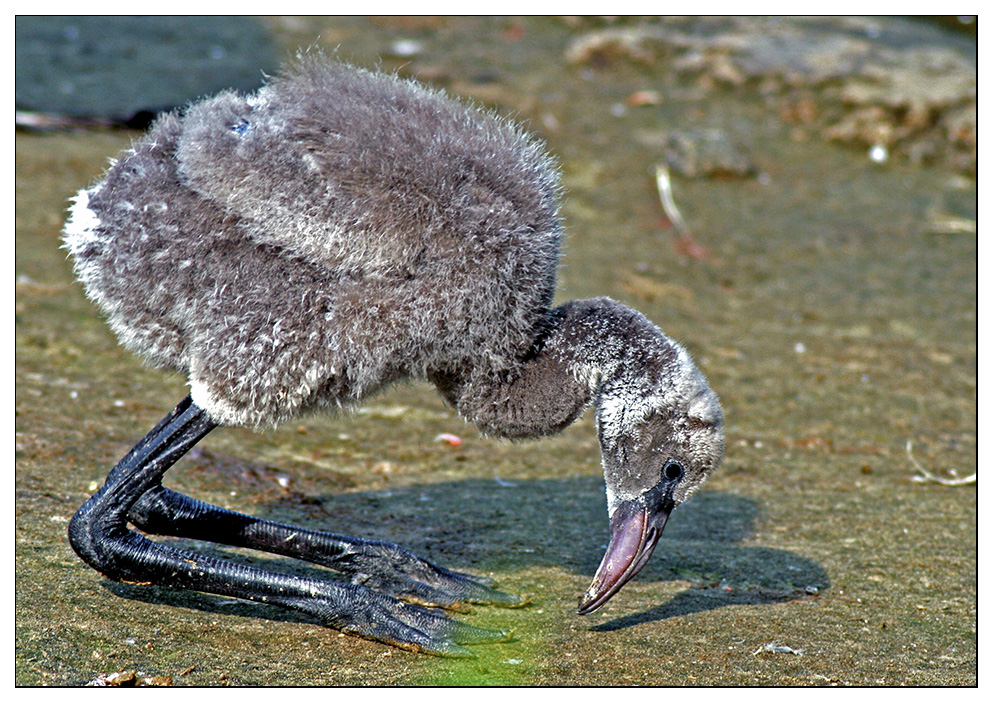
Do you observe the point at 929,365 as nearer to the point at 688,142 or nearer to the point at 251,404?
the point at 688,142

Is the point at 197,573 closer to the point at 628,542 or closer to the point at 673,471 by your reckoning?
the point at 628,542

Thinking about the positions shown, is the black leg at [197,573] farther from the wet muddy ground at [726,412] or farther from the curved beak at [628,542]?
the curved beak at [628,542]

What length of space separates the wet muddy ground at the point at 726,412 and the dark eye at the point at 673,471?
1.89 ft

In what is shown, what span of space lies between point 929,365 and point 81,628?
5389mm

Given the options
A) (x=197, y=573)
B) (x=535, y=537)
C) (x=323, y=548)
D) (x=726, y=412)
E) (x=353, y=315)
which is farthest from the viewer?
(x=726, y=412)

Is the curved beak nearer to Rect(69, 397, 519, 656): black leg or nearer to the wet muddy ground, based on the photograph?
the wet muddy ground

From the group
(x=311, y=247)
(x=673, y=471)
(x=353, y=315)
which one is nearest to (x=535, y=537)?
(x=673, y=471)

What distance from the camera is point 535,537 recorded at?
449cm

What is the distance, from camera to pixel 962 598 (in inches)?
163

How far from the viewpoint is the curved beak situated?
12.0 ft

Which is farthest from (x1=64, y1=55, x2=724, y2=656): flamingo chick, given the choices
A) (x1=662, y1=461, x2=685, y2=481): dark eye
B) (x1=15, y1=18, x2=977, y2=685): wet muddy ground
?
(x1=15, y1=18, x2=977, y2=685): wet muddy ground

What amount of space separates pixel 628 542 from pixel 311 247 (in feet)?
5.12

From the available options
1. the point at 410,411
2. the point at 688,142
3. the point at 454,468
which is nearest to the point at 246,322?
the point at 454,468

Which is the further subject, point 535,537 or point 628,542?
point 535,537
